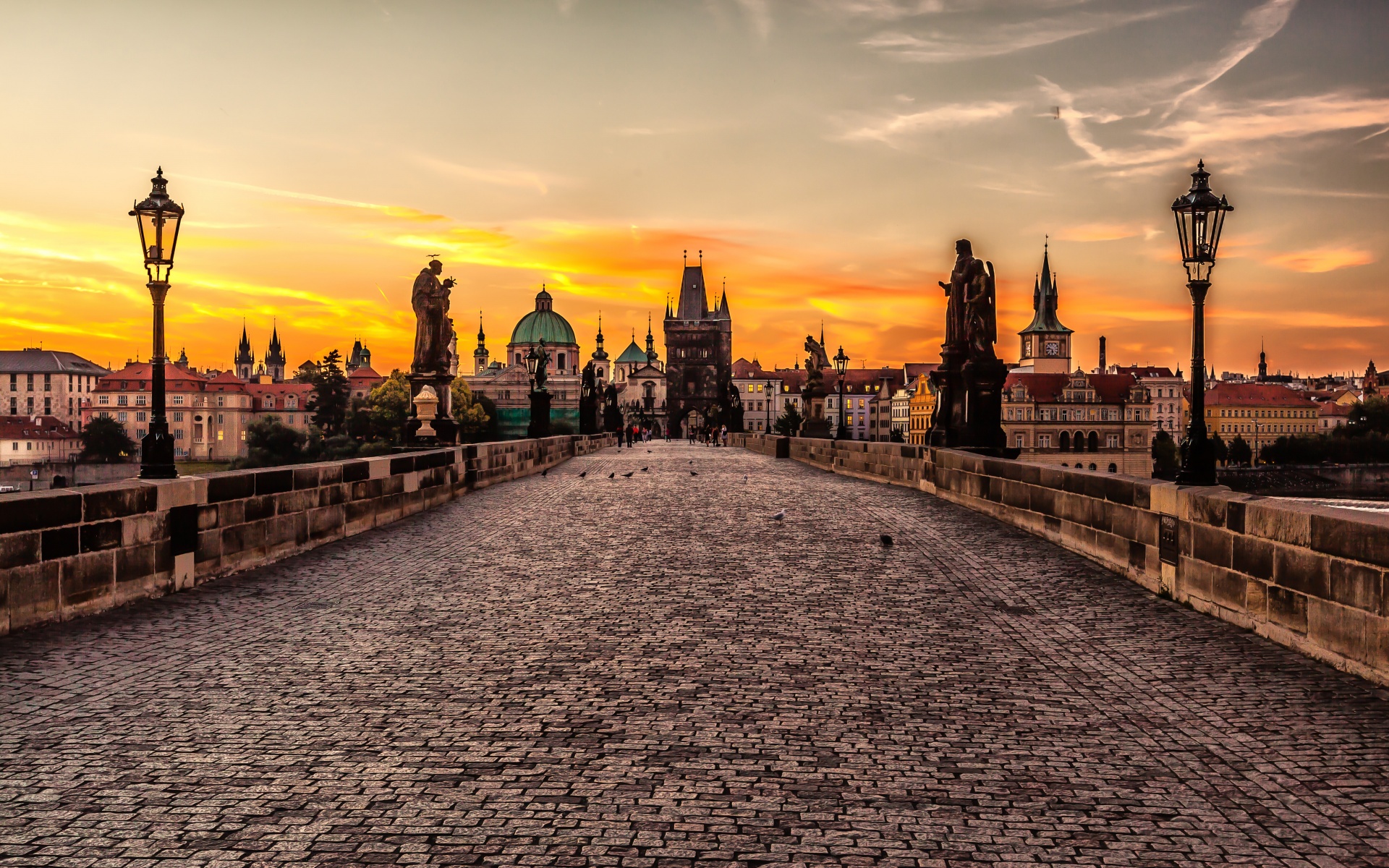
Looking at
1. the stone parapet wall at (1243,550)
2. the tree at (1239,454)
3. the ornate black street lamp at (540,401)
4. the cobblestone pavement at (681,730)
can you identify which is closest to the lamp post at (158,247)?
the cobblestone pavement at (681,730)

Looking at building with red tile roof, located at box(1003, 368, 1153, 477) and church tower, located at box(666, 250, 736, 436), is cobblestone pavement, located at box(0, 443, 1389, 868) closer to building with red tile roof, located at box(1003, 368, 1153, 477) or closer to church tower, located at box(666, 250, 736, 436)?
building with red tile roof, located at box(1003, 368, 1153, 477)

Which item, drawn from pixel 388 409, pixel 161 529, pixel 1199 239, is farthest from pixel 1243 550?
pixel 388 409

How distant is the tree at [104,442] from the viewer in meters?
121

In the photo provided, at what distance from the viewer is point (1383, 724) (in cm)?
505

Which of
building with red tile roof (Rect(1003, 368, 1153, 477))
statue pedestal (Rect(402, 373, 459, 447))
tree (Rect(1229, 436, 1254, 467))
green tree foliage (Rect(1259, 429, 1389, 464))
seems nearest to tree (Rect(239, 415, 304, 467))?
building with red tile roof (Rect(1003, 368, 1153, 477))

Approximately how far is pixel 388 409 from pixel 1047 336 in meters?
101

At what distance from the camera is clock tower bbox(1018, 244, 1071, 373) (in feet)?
526

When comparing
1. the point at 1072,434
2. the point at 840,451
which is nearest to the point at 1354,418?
the point at 1072,434

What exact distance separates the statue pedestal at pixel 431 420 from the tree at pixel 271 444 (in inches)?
3290

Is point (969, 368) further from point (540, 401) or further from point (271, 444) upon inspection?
point (271, 444)

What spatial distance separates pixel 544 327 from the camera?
175250mm

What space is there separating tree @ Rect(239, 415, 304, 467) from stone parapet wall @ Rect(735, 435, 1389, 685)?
100324 mm

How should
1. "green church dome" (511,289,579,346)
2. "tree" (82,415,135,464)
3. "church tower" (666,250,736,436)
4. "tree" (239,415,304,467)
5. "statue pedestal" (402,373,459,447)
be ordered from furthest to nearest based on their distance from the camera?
"green church dome" (511,289,579,346) → "church tower" (666,250,736,436) → "tree" (82,415,135,464) → "tree" (239,415,304,467) → "statue pedestal" (402,373,459,447)

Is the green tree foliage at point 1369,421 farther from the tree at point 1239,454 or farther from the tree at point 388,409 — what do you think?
the tree at point 388,409
